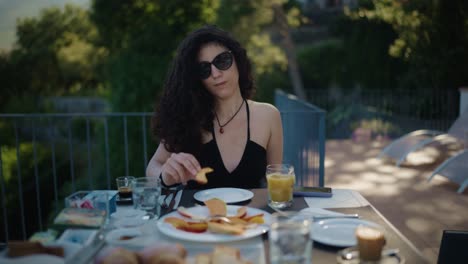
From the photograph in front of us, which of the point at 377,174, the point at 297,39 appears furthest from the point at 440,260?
the point at 297,39

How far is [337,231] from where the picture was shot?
131 centimetres

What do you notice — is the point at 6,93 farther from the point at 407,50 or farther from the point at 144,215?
the point at 144,215

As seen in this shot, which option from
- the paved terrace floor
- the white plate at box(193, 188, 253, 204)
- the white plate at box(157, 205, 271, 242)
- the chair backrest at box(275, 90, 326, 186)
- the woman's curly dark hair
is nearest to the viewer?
the white plate at box(157, 205, 271, 242)

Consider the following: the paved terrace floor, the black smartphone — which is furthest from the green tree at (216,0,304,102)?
the black smartphone

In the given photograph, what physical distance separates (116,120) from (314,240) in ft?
35.8

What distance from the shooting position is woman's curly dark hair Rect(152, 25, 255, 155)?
223 centimetres

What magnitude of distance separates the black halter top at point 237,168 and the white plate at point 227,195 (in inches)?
14.9

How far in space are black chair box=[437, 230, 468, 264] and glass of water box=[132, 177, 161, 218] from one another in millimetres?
1022

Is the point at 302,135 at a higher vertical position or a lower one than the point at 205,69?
lower

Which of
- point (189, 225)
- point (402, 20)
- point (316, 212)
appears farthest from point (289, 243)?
point (402, 20)

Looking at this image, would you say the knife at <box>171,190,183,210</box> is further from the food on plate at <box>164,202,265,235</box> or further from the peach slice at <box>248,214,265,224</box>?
the peach slice at <box>248,214,265,224</box>

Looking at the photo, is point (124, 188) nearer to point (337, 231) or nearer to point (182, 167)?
point (182, 167)

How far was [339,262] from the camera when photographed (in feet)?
3.54

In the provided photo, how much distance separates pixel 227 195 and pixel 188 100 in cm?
73
